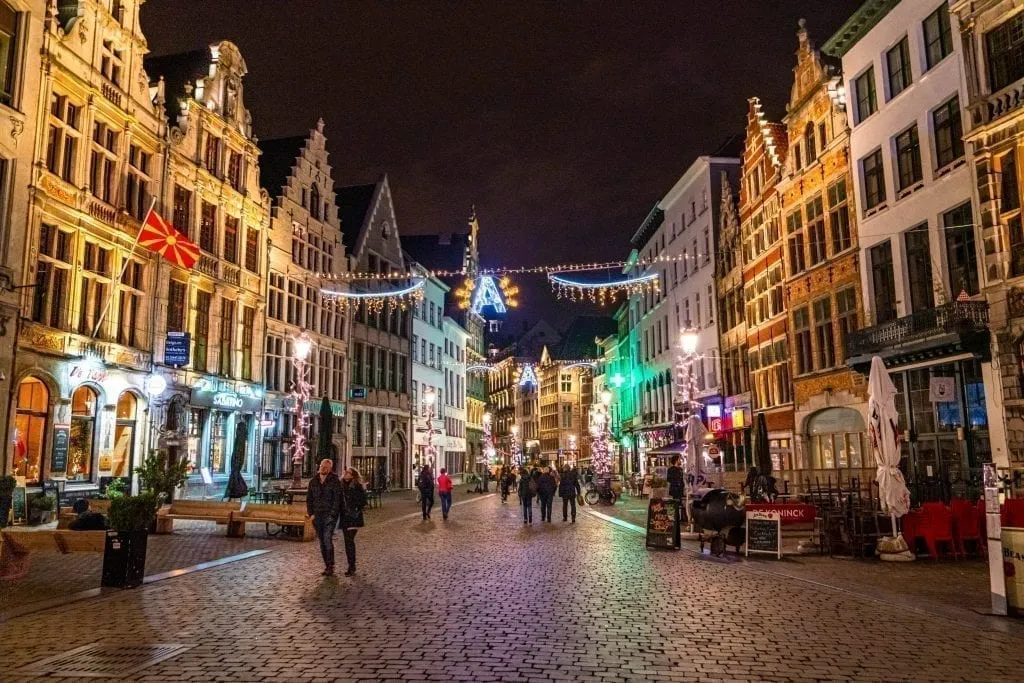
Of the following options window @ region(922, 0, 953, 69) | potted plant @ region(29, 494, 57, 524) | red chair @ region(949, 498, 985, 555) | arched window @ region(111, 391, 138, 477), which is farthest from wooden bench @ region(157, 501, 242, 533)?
window @ region(922, 0, 953, 69)

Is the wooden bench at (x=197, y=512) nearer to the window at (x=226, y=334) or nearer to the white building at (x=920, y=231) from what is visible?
the window at (x=226, y=334)

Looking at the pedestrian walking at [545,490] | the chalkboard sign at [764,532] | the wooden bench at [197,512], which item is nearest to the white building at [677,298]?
the pedestrian walking at [545,490]

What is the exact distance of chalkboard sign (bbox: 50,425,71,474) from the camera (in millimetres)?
22500

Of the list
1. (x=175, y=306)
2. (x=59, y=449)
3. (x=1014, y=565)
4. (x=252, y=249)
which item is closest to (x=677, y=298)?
(x=252, y=249)

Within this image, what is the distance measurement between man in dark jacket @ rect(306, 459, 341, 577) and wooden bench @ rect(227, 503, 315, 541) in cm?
542

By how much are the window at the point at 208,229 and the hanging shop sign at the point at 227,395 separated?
18.3 ft

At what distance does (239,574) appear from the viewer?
1266cm

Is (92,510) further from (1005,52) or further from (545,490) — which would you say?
(1005,52)

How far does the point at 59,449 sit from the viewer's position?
22.7m

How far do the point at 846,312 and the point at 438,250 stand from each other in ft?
162

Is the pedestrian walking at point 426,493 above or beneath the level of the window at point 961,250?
beneath

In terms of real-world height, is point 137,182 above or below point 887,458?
above

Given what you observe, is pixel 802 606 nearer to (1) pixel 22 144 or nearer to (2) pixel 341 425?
(1) pixel 22 144

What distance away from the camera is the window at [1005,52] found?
18.9m
